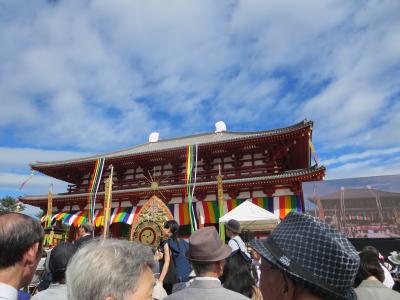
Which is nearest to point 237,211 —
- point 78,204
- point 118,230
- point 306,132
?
point 306,132

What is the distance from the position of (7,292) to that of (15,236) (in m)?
0.28

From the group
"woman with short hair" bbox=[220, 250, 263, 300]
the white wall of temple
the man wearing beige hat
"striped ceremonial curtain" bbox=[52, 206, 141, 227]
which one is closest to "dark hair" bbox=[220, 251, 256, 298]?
"woman with short hair" bbox=[220, 250, 263, 300]

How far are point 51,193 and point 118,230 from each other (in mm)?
4280

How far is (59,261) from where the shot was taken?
2.58 meters

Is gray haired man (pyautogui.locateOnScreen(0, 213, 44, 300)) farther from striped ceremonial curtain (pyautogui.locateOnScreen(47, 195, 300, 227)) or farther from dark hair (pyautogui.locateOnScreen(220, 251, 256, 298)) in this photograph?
striped ceremonial curtain (pyautogui.locateOnScreen(47, 195, 300, 227))

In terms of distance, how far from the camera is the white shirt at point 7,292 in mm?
1454

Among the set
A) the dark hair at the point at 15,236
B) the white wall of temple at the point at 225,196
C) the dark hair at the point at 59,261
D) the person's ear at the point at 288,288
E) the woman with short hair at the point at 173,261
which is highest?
the white wall of temple at the point at 225,196

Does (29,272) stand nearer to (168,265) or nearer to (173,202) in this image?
(168,265)

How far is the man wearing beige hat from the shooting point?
7.07 ft

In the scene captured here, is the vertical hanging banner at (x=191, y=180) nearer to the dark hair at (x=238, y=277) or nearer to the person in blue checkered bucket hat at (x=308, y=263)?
the dark hair at (x=238, y=277)

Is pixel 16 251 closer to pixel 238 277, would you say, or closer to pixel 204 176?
pixel 238 277

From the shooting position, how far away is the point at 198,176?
589 inches

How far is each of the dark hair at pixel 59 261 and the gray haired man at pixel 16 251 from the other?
3.17ft

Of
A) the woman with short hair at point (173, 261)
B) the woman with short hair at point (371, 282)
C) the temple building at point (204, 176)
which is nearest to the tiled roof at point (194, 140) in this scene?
the temple building at point (204, 176)
